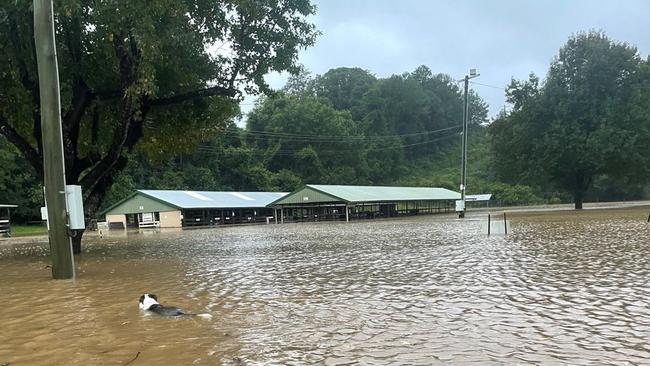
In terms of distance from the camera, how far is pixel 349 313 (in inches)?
251

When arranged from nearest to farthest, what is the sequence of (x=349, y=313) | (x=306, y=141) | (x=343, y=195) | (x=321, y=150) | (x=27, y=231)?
(x=349, y=313) → (x=27, y=231) → (x=343, y=195) → (x=306, y=141) → (x=321, y=150)

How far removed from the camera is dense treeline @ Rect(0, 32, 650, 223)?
4325 cm

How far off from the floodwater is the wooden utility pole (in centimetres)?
60

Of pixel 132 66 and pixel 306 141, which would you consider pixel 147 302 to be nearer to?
pixel 132 66

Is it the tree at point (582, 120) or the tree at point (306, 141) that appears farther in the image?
the tree at point (306, 141)

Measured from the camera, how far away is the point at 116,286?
30.6 feet

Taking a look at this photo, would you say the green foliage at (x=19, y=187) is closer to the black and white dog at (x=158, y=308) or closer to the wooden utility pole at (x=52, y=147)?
the wooden utility pole at (x=52, y=147)

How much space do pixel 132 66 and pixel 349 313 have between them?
10270 millimetres

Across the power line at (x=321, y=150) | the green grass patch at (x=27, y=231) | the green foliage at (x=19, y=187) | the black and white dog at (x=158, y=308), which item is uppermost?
the power line at (x=321, y=150)

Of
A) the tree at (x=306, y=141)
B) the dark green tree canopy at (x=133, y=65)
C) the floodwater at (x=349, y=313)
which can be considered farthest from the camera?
the tree at (x=306, y=141)

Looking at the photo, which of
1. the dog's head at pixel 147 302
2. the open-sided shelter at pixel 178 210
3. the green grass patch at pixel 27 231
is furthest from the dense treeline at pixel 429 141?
the dog's head at pixel 147 302

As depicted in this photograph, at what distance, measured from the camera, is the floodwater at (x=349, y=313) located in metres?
4.71

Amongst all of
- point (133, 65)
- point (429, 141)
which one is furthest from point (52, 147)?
point (429, 141)

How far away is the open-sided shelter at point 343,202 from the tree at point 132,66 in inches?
1165
